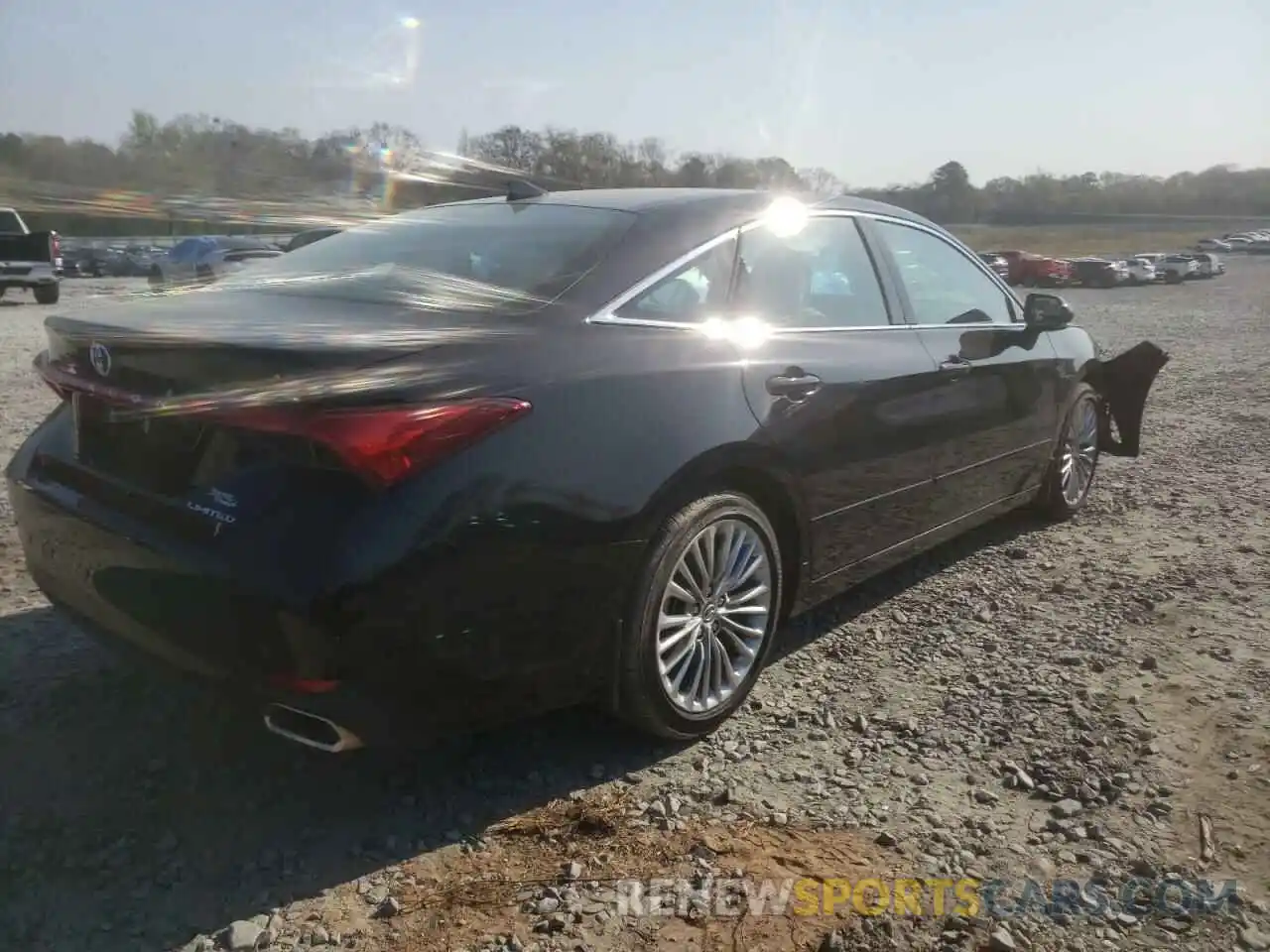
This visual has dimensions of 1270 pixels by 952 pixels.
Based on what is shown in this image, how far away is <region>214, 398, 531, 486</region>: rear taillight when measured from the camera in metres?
2.23

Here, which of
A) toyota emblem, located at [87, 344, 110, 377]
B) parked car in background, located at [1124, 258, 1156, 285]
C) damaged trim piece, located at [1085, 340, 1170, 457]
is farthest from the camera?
parked car in background, located at [1124, 258, 1156, 285]

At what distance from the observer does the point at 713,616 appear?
3.09 meters

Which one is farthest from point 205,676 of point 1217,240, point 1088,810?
point 1217,240

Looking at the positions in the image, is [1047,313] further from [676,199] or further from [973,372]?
[676,199]

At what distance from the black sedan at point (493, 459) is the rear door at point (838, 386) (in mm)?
13

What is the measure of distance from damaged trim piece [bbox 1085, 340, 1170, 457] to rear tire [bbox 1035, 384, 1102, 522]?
184 mm

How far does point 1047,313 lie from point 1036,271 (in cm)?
3923

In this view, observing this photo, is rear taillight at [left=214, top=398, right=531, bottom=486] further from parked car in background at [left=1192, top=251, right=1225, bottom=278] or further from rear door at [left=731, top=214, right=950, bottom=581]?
parked car in background at [left=1192, top=251, right=1225, bottom=278]

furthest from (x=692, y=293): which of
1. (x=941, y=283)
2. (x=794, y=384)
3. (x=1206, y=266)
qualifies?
(x=1206, y=266)

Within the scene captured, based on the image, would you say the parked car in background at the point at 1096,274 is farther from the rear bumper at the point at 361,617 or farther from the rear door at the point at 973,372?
the rear bumper at the point at 361,617

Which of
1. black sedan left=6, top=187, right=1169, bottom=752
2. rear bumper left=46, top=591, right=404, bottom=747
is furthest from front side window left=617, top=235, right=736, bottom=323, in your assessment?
rear bumper left=46, top=591, right=404, bottom=747

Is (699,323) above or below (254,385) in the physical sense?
above

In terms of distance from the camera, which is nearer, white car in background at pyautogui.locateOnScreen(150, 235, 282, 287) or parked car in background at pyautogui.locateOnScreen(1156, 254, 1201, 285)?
white car in background at pyautogui.locateOnScreen(150, 235, 282, 287)

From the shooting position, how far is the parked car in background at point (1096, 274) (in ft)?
→ 135
